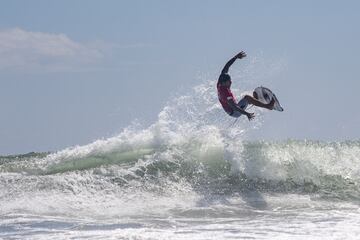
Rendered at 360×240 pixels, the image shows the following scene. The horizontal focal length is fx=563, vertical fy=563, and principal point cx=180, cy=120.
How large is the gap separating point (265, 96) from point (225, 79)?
54.9 inches

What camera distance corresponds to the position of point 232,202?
33.6 ft

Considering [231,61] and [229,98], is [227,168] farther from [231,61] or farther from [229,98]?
[231,61]

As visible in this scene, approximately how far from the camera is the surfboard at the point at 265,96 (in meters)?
12.9

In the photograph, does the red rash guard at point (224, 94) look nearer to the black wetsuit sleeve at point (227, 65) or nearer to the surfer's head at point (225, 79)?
the surfer's head at point (225, 79)

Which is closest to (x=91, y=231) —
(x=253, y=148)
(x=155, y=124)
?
(x=253, y=148)

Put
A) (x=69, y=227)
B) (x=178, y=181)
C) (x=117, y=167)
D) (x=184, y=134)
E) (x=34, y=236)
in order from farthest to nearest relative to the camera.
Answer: (x=184, y=134)
(x=117, y=167)
(x=178, y=181)
(x=69, y=227)
(x=34, y=236)

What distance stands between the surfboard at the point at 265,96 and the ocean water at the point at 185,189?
3.63 feet

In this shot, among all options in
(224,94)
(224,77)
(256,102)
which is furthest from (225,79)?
(256,102)

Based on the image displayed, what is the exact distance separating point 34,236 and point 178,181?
15.1 feet

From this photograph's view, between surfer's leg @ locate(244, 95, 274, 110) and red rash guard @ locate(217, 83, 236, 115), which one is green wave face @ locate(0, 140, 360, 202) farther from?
red rash guard @ locate(217, 83, 236, 115)

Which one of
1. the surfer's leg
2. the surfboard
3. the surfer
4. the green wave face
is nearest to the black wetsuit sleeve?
the surfer

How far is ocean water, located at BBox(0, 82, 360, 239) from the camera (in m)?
7.96

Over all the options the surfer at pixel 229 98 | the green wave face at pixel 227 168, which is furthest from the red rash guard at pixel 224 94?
the green wave face at pixel 227 168

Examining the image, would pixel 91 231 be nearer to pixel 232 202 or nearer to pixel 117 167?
pixel 232 202
